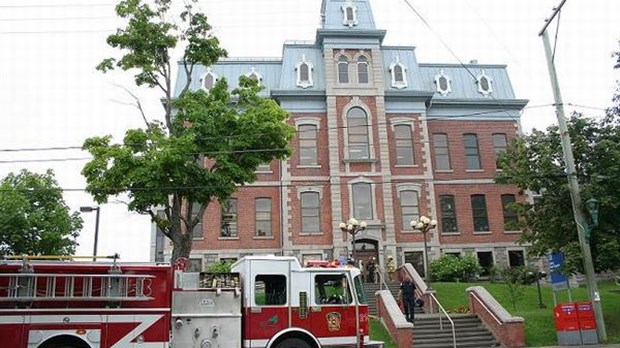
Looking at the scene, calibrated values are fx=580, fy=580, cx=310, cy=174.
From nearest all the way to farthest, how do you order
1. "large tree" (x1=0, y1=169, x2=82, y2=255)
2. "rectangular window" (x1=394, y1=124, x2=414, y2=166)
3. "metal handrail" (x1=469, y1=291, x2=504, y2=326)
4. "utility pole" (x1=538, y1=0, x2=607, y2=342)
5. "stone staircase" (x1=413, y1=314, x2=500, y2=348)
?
"utility pole" (x1=538, y1=0, x2=607, y2=342) < "stone staircase" (x1=413, y1=314, x2=500, y2=348) < "metal handrail" (x1=469, y1=291, x2=504, y2=326) < "large tree" (x1=0, y1=169, x2=82, y2=255) < "rectangular window" (x1=394, y1=124, x2=414, y2=166)

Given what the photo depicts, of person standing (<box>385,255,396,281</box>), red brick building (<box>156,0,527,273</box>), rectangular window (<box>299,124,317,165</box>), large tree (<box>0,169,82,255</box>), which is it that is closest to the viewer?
large tree (<box>0,169,82,255</box>)

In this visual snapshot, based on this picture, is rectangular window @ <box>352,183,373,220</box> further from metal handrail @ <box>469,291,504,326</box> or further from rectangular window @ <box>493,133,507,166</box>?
metal handrail @ <box>469,291,504,326</box>

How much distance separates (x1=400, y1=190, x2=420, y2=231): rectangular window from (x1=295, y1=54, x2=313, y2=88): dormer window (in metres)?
8.80

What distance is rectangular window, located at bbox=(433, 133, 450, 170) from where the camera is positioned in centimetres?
3612

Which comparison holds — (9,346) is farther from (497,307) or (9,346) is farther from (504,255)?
(504,255)

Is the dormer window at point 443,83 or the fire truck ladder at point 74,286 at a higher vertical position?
the dormer window at point 443,83

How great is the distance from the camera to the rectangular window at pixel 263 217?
33.7 m

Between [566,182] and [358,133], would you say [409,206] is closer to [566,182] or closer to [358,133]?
[358,133]

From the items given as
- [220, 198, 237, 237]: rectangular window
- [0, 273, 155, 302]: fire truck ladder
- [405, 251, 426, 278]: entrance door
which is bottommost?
[0, 273, 155, 302]: fire truck ladder

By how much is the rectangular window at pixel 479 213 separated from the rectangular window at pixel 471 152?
206cm

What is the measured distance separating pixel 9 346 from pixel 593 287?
51.9ft

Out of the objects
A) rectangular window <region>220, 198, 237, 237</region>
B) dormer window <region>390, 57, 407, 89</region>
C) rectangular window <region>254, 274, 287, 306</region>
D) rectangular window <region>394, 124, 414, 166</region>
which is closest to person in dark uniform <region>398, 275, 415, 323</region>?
rectangular window <region>254, 274, 287, 306</region>

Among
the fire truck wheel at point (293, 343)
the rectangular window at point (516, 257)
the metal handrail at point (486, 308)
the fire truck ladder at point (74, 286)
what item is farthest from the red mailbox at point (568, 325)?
the rectangular window at point (516, 257)

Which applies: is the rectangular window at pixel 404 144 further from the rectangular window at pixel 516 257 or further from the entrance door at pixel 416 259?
the rectangular window at pixel 516 257
